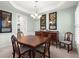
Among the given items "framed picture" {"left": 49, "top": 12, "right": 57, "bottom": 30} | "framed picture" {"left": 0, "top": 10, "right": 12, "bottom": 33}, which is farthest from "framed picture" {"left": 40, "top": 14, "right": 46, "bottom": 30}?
"framed picture" {"left": 0, "top": 10, "right": 12, "bottom": 33}

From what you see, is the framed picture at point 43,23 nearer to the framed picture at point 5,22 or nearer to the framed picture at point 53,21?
the framed picture at point 53,21

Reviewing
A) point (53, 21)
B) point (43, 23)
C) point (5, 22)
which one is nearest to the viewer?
point (5, 22)

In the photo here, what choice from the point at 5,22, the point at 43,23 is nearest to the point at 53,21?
the point at 43,23

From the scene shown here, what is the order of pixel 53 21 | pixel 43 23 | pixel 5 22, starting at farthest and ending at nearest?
pixel 43 23
pixel 53 21
pixel 5 22

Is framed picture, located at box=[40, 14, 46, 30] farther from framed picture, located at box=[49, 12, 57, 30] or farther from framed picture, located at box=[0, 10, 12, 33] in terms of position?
framed picture, located at box=[0, 10, 12, 33]

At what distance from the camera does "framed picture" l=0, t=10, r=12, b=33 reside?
14.6 feet

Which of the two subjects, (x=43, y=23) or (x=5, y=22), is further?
(x=43, y=23)

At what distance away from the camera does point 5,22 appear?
4.70m

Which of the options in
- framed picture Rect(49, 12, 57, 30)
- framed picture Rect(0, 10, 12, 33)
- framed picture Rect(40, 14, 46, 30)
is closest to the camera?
framed picture Rect(0, 10, 12, 33)

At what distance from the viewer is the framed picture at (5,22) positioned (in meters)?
4.44

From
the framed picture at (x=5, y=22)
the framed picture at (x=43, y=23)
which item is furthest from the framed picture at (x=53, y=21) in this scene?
the framed picture at (x=5, y=22)

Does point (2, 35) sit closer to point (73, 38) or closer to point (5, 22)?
point (5, 22)

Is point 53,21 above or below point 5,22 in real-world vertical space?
above

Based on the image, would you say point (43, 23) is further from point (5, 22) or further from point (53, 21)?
point (5, 22)
